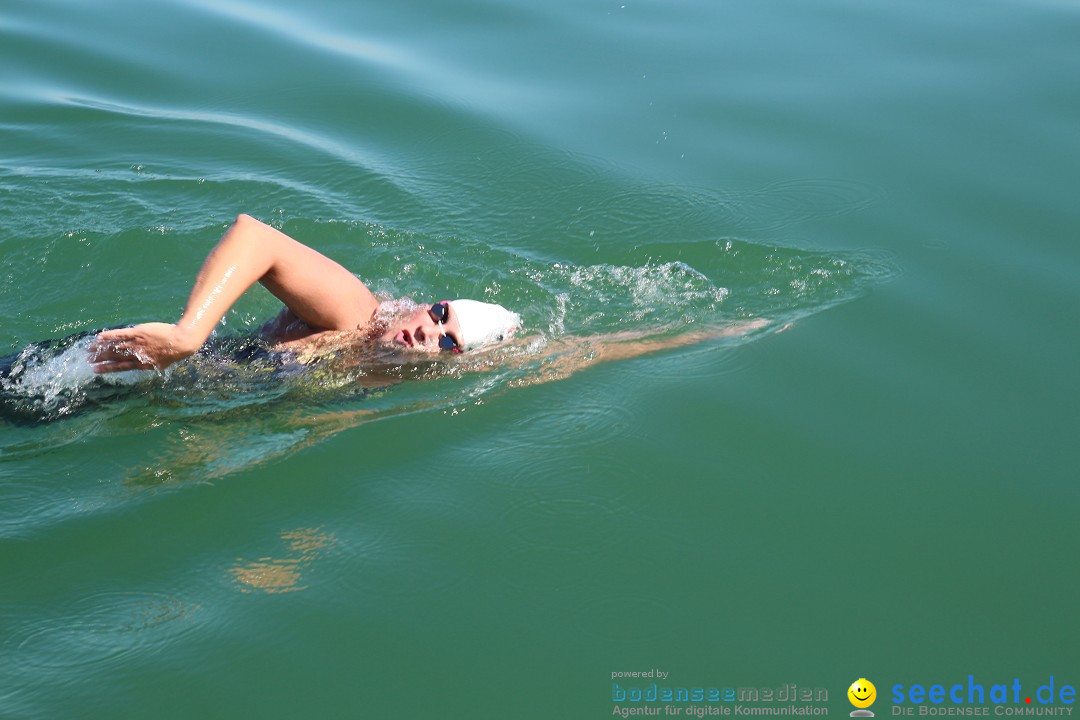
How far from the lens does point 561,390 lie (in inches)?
187

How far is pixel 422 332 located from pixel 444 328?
0.34 feet

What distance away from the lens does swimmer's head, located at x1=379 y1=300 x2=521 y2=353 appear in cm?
483

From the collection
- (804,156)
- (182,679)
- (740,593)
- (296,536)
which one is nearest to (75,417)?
(296,536)

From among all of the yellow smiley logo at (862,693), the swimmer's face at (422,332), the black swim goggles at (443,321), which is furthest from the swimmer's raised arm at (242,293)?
the yellow smiley logo at (862,693)

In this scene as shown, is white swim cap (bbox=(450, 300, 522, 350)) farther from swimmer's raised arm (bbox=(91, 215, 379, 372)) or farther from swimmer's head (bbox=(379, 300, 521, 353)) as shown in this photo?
swimmer's raised arm (bbox=(91, 215, 379, 372))

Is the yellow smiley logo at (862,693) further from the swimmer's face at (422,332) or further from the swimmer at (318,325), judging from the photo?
the swimmer's face at (422,332)

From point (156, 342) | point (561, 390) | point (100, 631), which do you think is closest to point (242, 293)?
point (156, 342)

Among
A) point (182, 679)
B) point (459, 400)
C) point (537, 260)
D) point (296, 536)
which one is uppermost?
point (537, 260)

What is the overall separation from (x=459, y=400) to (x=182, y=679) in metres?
1.84

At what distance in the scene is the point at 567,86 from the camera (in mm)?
8203

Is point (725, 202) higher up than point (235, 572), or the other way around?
point (725, 202)

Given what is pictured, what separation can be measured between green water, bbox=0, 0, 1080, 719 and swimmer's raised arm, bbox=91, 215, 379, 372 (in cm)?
33

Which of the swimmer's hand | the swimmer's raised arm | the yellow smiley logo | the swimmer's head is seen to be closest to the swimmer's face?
the swimmer's head

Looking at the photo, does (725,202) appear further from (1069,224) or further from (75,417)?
(75,417)
